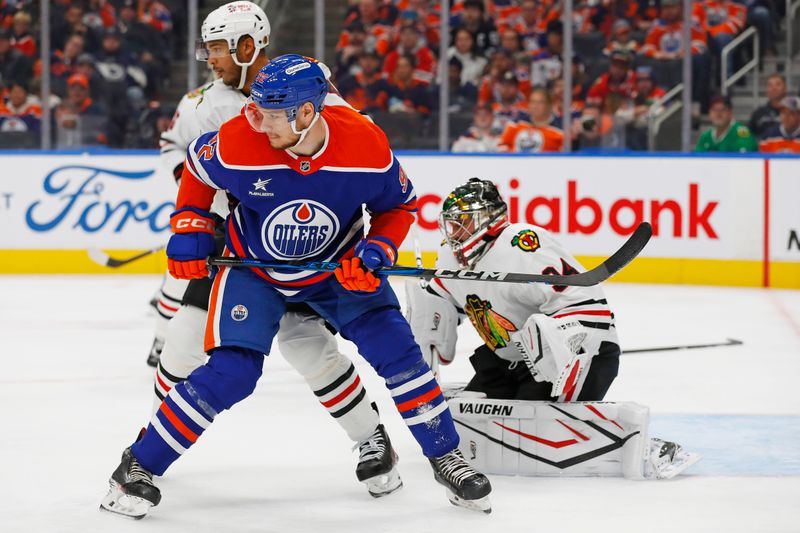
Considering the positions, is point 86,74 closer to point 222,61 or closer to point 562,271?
point 222,61

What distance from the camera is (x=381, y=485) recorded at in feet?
10.2

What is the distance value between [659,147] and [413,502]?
15.9 feet

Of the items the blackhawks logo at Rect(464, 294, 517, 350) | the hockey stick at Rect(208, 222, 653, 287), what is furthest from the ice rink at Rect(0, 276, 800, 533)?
the hockey stick at Rect(208, 222, 653, 287)

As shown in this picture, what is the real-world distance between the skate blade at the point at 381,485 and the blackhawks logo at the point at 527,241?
2.16 ft

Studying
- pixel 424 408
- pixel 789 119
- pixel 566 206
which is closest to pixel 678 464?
pixel 424 408

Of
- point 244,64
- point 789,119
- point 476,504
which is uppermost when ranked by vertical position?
point 789,119

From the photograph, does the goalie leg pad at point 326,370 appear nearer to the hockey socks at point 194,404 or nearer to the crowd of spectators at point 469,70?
the hockey socks at point 194,404

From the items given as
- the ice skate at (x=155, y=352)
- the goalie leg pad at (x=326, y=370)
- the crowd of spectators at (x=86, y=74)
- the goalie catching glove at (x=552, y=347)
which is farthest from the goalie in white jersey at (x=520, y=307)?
the crowd of spectators at (x=86, y=74)

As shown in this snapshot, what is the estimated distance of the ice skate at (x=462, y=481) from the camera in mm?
2891

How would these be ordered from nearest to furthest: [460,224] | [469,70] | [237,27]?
[460,224] → [237,27] → [469,70]

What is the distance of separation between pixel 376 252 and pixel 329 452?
88cm

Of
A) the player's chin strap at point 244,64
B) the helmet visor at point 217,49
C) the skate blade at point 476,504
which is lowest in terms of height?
the skate blade at point 476,504

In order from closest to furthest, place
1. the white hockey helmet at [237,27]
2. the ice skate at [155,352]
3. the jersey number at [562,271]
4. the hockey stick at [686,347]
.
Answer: the jersey number at [562,271], the white hockey helmet at [237,27], the ice skate at [155,352], the hockey stick at [686,347]

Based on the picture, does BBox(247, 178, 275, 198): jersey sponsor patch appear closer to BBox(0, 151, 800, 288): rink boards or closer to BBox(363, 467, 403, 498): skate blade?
BBox(363, 467, 403, 498): skate blade
